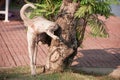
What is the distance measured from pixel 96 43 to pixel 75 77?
9.78ft

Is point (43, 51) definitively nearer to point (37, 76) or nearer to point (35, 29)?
point (37, 76)

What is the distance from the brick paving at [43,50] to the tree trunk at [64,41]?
83cm

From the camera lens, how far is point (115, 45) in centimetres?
857

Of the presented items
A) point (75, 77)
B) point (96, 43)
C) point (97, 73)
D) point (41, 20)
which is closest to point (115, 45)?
point (96, 43)

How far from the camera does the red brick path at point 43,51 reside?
6.78 meters

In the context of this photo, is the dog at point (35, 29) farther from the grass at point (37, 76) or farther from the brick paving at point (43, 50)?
the brick paving at point (43, 50)

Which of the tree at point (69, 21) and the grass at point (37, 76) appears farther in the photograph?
the grass at point (37, 76)

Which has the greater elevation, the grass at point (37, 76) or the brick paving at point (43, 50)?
the grass at point (37, 76)

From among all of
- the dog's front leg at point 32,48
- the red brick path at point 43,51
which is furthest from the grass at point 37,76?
the red brick path at point 43,51

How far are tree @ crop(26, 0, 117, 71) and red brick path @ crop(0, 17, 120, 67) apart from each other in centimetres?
90

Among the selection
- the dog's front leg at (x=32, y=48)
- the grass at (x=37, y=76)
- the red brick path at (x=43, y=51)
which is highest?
the dog's front leg at (x=32, y=48)

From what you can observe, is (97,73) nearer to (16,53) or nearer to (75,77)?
(75,77)

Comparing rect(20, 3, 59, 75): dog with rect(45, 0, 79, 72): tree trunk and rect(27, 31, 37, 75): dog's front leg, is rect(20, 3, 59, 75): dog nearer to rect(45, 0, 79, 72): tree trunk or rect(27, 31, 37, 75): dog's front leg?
rect(27, 31, 37, 75): dog's front leg

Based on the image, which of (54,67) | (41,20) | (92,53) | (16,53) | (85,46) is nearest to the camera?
(41,20)
